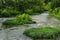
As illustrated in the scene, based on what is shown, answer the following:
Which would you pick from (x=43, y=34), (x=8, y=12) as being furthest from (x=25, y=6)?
(x=43, y=34)

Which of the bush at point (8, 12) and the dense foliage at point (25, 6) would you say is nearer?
the bush at point (8, 12)

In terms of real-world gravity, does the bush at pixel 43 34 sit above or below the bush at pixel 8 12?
above

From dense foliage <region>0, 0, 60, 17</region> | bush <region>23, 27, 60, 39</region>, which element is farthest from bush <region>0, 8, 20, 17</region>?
bush <region>23, 27, 60, 39</region>

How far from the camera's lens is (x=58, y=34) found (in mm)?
9516

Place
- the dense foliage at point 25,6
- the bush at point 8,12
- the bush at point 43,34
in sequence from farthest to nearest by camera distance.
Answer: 1. the dense foliage at point 25,6
2. the bush at point 8,12
3. the bush at point 43,34

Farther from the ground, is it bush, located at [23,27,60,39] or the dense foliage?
bush, located at [23,27,60,39]

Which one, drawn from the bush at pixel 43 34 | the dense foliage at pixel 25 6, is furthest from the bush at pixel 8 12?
the bush at pixel 43 34

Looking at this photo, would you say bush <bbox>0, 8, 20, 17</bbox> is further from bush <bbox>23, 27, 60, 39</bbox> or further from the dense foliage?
bush <bbox>23, 27, 60, 39</bbox>

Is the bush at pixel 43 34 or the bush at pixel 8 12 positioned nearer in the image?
the bush at pixel 43 34

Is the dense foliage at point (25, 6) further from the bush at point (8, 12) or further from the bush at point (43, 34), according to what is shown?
the bush at point (43, 34)

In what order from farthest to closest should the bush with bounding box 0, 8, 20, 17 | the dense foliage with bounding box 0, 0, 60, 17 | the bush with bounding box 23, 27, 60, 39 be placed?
the dense foliage with bounding box 0, 0, 60, 17, the bush with bounding box 0, 8, 20, 17, the bush with bounding box 23, 27, 60, 39

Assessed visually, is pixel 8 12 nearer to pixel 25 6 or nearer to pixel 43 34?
pixel 25 6

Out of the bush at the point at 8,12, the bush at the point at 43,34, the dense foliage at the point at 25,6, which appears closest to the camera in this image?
the bush at the point at 43,34

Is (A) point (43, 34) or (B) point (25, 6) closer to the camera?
(A) point (43, 34)
